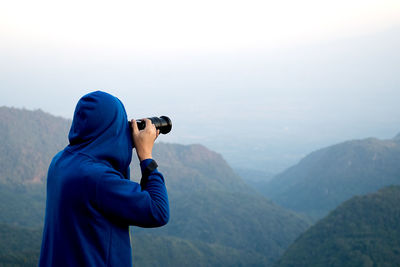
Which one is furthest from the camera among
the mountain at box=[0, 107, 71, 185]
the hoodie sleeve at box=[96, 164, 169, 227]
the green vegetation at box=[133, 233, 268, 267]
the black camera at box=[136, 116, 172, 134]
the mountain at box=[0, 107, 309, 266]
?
the mountain at box=[0, 107, 71, 185]

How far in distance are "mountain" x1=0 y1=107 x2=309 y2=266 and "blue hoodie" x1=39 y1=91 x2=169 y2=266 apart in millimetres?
22589

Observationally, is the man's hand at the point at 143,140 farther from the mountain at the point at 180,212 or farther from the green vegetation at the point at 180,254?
the green vegetation at the point at 180,254

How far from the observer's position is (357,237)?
106 feet

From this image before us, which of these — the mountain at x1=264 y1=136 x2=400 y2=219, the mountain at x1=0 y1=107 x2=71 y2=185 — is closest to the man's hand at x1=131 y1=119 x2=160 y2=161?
the mountain at x1=0 y1=107 x2=71 y2=185

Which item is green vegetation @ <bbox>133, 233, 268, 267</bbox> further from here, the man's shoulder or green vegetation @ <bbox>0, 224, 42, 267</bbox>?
the man's shoulder

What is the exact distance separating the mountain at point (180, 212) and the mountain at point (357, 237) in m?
7.87

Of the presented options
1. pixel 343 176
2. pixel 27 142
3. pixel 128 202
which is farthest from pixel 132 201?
pixel 343 176

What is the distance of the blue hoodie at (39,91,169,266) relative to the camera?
2.05 meters

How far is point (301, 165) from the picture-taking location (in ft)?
338

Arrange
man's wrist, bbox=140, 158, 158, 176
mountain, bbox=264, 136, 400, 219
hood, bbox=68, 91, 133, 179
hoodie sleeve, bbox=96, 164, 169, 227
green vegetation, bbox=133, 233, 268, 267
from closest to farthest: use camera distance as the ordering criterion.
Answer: hoodie sleeve, bbox=96, 164, 169, 227 → hood, bbox=68, 91, 133, 179 → man's wrist, bbox=140, 158, 158, 176 → green vegetation, bbox=133, 233, 268, 267 → mountain, bbox=264, 136, 400, 219

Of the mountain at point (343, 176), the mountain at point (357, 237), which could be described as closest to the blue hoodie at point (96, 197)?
the mountain at point (357, 237)

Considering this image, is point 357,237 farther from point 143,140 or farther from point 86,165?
point 86,165

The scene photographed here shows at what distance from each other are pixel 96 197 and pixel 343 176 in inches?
3163

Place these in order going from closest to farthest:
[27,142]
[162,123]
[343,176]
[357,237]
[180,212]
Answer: [162,123] → [357,237] → [180,212] → [27,142] → [343,176]
